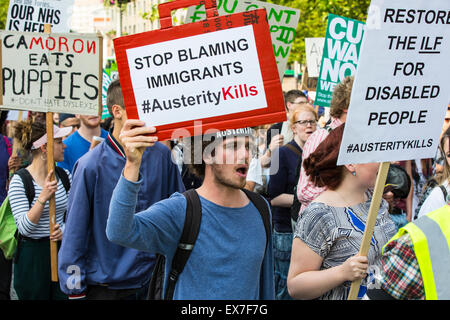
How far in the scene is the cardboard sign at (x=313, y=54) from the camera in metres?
8.64

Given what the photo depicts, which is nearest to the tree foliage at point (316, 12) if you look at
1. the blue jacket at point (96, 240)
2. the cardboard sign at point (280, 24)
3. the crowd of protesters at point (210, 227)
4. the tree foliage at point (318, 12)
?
the tree foliage at point (318, 12)

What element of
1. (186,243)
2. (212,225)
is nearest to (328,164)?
(212,225)

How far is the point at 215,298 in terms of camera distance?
2709mm

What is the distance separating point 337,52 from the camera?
6.87 metres

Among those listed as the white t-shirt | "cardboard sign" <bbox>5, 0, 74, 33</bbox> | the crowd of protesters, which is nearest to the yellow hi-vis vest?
the crowd of protesters

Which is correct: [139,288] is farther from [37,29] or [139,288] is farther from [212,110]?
[37,29]

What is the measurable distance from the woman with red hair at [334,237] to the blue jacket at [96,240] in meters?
1.16

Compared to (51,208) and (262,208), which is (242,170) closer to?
(262,208)

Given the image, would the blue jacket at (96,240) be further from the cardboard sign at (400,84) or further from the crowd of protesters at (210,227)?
the cardboard sign at (400,84)

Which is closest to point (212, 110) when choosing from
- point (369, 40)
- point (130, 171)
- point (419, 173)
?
point (130, 171)

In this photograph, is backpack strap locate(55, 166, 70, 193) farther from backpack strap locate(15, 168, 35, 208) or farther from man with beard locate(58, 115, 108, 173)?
man with beard locate(58, 115, 108, 173)

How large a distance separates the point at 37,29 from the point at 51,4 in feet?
0.93

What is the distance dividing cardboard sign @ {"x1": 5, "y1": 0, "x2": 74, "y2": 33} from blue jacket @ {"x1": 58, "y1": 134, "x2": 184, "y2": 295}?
2.61 m

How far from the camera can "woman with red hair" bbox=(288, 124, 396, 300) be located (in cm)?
296
